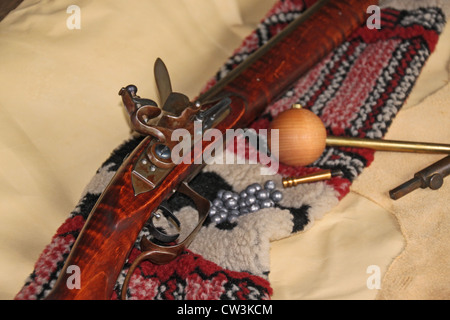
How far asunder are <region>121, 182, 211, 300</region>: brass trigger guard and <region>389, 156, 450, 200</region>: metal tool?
62 cm

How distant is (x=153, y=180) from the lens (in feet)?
4.41

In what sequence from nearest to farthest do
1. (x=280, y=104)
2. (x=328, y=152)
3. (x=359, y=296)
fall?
(x=359, y=296)
(x=328, y=152)
(x=280, y=104)

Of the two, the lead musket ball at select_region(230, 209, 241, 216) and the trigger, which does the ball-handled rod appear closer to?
the lead musket ball at select_region(230, 209, 241, 216)

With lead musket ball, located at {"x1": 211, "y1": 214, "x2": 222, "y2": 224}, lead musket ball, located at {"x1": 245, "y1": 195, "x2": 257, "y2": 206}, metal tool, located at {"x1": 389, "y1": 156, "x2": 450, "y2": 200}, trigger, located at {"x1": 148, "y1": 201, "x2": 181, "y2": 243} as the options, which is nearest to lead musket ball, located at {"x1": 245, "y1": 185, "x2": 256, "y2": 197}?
lead musket ball, located at {"x1": 245, "y1": 195, "x2": 257, "y2": 206}

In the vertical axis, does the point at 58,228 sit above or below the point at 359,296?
above

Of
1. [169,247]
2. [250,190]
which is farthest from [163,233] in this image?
[250,190]

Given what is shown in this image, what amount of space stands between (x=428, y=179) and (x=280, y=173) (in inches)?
18.8

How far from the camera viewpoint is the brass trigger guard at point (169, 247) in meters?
1.37

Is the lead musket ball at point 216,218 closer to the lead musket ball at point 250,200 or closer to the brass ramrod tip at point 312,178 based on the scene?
the lead musket ball at point 250,200

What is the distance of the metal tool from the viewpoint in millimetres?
1624

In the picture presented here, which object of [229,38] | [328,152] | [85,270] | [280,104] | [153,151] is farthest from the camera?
[229,38]
